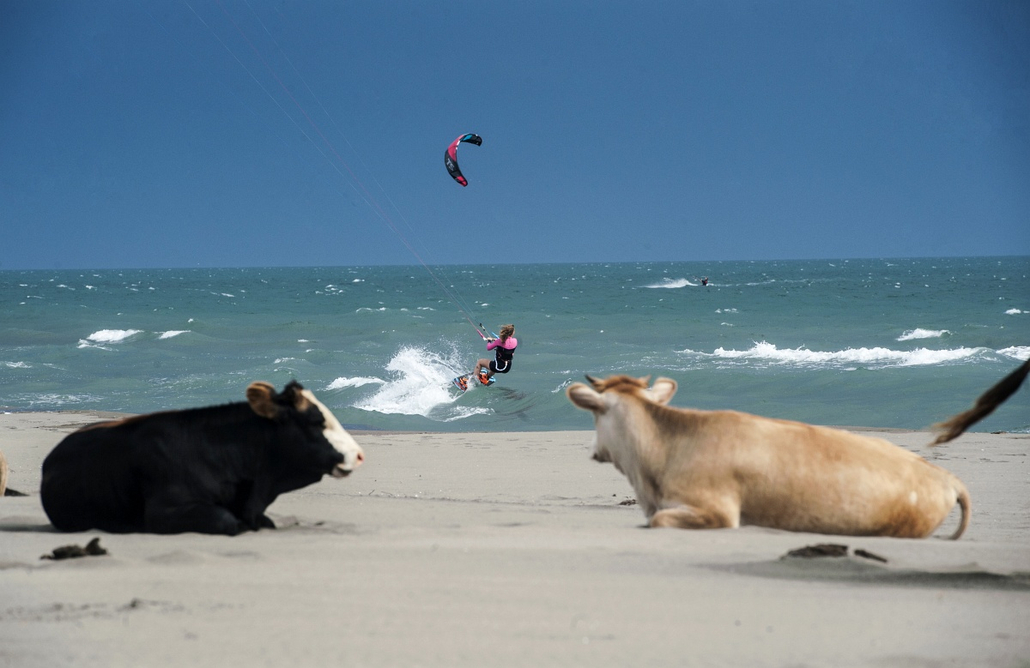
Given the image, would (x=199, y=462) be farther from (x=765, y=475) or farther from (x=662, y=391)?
(x=765, y=475)

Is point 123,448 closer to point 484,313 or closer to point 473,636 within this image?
point 473,636

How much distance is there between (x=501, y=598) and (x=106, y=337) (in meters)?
40.7

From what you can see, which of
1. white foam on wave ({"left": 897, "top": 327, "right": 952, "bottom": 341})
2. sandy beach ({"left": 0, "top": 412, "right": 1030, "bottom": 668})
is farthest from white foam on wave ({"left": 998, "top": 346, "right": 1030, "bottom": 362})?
sandy beach ({"left": 0, "top": 412, "right": 1030, "bottom": 668})

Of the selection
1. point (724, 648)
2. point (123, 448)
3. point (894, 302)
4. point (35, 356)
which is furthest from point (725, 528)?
point (894, 302)

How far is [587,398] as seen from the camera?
688 centimetres

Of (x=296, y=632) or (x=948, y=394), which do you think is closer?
(x=296, y=632)

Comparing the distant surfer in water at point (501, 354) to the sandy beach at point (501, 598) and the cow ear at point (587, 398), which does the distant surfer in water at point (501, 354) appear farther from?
the cow ear at point (587, 398)

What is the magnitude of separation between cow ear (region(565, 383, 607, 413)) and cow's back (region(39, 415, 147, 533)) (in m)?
2.58

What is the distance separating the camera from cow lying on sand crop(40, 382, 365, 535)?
659 cm

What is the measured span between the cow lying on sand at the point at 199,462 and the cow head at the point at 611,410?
1422mm

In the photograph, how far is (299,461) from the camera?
673 cm

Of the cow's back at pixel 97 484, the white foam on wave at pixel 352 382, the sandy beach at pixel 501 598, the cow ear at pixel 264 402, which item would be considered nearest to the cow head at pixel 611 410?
the sandy beach at pixel 501 598

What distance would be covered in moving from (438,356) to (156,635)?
96.7 ft

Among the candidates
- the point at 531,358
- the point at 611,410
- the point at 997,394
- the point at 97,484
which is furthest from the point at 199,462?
the point at 531,358
